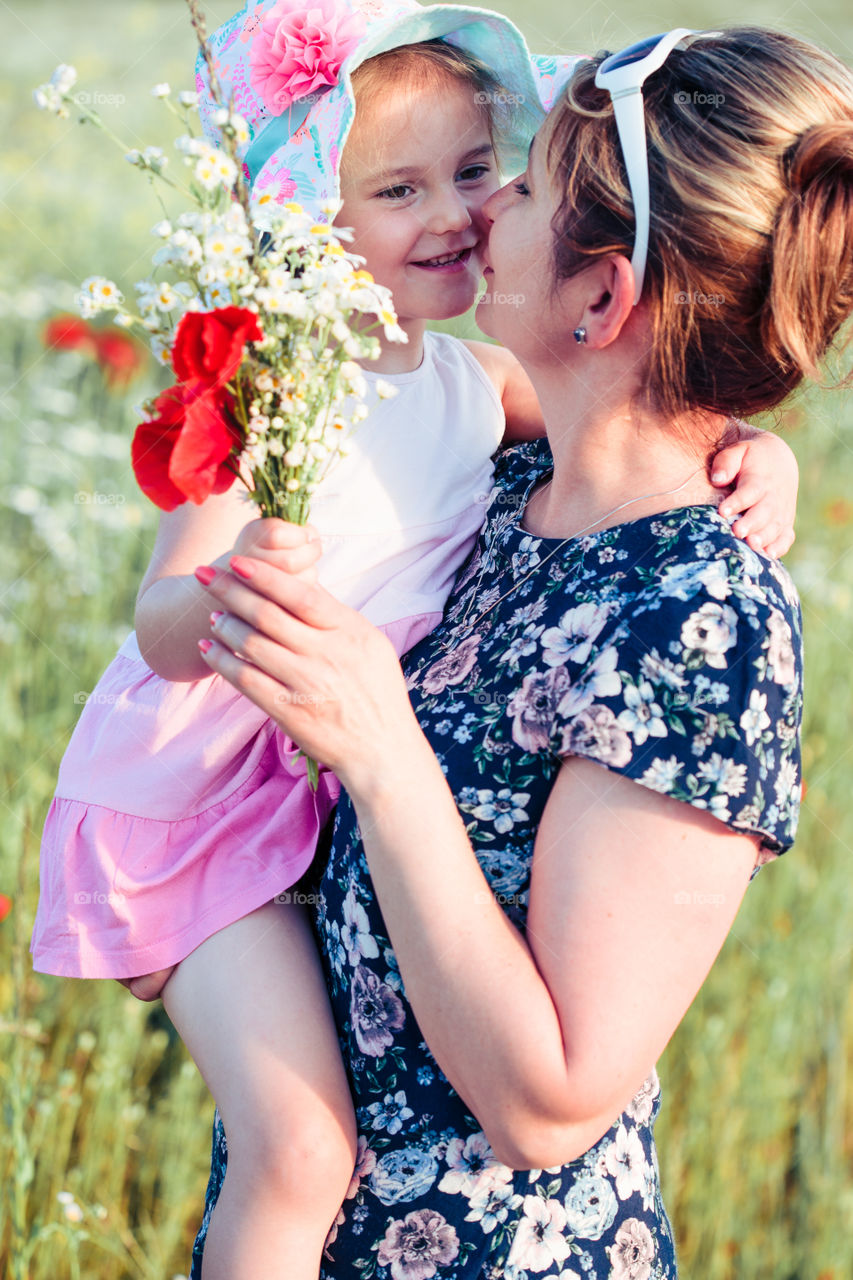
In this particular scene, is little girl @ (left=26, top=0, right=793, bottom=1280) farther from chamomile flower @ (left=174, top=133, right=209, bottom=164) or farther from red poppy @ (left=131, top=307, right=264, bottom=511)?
chamomile flower @ (left=174, top=133, right=209, bottom=164)

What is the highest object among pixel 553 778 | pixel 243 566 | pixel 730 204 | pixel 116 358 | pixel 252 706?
pixel 730 204

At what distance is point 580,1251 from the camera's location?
1327mm

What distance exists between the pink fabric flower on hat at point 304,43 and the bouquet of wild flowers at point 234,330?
1.98ft

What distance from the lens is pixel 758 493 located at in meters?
1.44

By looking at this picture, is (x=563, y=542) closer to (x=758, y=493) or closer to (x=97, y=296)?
(x=758, y=493)

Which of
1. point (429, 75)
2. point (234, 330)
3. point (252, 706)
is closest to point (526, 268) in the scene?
point (429, 75)

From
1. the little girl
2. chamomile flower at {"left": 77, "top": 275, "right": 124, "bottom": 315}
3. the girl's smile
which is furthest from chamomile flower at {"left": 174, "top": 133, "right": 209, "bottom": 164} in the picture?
the girl's smile

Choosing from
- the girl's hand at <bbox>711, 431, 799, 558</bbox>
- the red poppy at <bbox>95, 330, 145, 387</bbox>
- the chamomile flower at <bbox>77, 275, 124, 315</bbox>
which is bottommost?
the red poppy at <bbox>95, 330, 145, 387</bbox>

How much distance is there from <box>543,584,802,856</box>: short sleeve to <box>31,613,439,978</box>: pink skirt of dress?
48cm

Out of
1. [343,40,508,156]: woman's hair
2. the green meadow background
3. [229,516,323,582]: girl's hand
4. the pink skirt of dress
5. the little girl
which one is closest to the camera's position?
[229,516,323,582]: girl's hand

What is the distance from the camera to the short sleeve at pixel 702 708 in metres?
1.17

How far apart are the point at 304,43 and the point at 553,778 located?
1156 mm

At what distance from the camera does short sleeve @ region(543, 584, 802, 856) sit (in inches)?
46.1

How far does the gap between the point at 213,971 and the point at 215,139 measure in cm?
128
